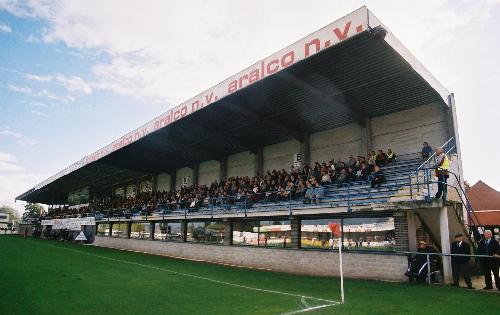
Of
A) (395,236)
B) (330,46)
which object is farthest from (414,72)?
(395,236)

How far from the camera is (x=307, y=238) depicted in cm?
1769

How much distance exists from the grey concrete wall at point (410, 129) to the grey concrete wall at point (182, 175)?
19.6 m

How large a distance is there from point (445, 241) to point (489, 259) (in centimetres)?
153

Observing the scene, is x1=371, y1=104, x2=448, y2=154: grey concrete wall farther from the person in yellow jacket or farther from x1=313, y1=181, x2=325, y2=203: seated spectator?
the person in yellow jacket

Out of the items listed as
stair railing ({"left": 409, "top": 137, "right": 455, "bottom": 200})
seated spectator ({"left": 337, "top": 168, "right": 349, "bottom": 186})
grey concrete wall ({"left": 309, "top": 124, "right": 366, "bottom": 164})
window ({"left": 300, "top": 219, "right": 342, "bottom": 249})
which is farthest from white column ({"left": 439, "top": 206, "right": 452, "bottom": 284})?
grey concrete wall ({"left": 309, "top": 124, "right": 366, "bottom": 164})

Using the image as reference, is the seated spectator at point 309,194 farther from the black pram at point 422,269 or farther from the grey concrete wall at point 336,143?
the black pram at point 422,269

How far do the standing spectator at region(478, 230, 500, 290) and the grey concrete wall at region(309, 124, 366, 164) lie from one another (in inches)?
346

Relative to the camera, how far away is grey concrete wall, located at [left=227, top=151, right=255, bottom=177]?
2731 centimetres

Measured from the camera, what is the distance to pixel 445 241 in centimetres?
1249

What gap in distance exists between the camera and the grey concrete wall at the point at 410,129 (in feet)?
56.6

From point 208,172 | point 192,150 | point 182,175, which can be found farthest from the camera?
point 182,175

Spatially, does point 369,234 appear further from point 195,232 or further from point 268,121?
point 195,232

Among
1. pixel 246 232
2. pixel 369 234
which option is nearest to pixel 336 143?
pixel 369 234

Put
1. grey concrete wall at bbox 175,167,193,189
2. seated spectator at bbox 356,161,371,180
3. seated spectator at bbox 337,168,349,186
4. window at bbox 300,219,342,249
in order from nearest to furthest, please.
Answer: seated spectator at bbox 356,161,371,180 → window at bbox 300,219,342,249 → seated spectator at bbox 337,168,349,186 → grey concrete wall at bbox 175,167,193,189
